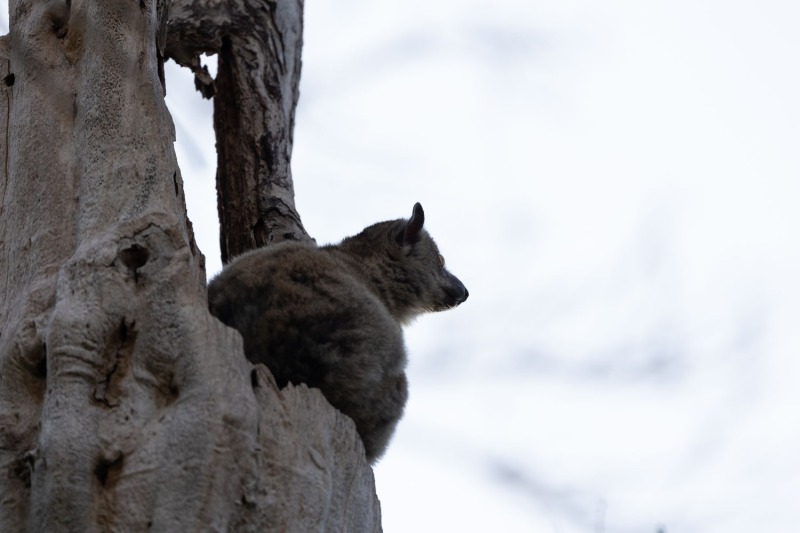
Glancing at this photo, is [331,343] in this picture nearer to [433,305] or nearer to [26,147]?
[26,147]

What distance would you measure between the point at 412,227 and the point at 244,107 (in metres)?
1.55

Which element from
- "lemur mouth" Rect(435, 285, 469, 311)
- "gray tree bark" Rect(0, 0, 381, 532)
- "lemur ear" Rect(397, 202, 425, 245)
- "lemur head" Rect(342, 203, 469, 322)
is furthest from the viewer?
"lemur mouth" Rect(435, 285, 469, 311)

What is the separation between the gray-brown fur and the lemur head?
1024 millimetres

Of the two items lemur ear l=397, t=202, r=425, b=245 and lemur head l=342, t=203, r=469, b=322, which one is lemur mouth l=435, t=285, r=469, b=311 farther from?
lemur ear l=397, t=202, r=425, b=245

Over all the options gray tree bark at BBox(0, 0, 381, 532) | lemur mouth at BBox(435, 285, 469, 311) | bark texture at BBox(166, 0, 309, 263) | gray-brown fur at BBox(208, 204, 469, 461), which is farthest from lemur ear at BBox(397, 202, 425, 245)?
gray tree bark at BBox(0, 0, 381, 532)

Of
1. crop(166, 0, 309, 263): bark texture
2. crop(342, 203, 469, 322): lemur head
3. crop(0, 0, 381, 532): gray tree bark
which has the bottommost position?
crop(0, 0, 381, 532): gray tree bark

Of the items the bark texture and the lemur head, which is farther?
the bark texture

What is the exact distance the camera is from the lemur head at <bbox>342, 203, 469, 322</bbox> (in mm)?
6762

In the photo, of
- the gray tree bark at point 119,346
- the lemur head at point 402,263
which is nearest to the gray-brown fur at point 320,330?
the gray tree bark at point 119,346

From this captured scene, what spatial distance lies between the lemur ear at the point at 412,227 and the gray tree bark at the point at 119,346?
2263 mm

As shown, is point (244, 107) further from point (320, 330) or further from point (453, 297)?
point (320, 330)

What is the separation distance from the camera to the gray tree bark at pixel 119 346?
3.47 m

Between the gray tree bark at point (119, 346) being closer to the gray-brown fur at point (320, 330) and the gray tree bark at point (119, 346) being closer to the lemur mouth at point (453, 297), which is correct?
the gray-brown fur at point (320, 330)

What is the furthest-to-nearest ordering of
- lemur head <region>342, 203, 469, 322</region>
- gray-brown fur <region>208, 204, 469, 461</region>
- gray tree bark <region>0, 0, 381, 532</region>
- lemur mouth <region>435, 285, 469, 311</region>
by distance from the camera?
lemur mouth <region>435, 285, 469, 311</region> → lemur head <region>342, 203, 469, 322</region> → gray-brown fur <region>208, 204, 469, 461</region> → gray tree bark <region>0, 0, 381, 532</region>
